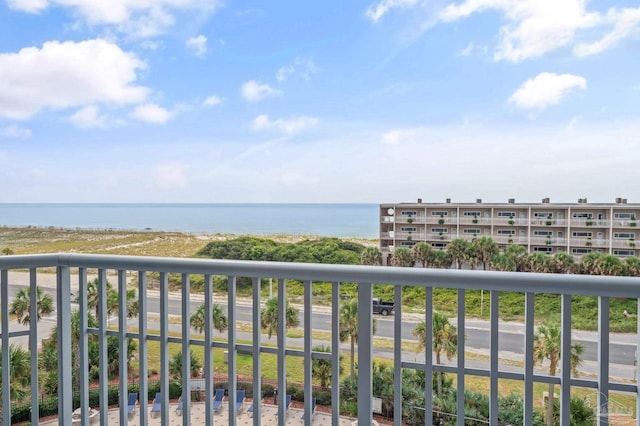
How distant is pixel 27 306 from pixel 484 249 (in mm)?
1816

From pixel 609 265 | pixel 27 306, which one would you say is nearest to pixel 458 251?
pixel 609 265

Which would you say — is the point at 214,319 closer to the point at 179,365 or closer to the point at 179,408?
the point at 179,365

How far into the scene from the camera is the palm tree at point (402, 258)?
189 cm

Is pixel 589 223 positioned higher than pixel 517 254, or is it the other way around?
pixel 589 223

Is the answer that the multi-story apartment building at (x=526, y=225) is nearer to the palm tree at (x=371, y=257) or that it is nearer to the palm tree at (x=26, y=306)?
the palm tree at (x=371, y=257)

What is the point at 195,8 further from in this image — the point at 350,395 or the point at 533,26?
the point at 350,395

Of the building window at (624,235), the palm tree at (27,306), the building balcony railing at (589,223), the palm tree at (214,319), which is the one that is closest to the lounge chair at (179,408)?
the palm tree at (214,319)

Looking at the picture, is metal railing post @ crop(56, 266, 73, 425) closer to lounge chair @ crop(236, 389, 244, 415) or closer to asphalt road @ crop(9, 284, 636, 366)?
asphalt road @ crop(9, 284, 636, 366)

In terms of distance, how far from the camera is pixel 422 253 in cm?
190

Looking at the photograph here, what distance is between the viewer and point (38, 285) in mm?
1540

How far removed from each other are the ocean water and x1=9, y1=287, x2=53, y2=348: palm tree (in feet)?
2.84

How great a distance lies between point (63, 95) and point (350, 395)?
2.94m

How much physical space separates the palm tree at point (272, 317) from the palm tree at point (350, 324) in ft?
0.50

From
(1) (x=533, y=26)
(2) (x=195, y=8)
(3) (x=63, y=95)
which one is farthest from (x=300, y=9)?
(3) (x=63, y=95)
